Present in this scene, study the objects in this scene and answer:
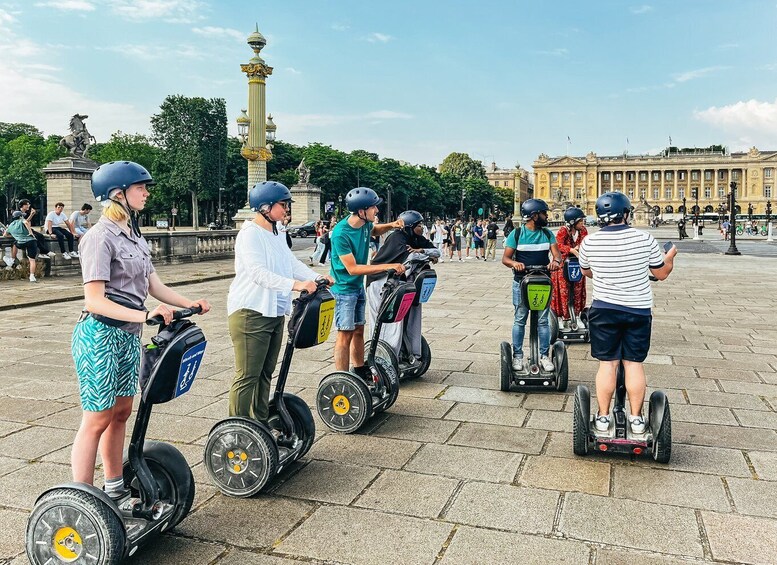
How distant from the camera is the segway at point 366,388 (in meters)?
5.43

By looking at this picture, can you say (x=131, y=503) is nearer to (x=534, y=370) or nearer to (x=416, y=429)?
(x=416, y=429)

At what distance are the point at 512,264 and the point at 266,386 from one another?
3.05 meters

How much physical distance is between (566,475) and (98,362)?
298cm

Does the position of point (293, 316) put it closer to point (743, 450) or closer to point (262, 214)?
point (262, 214)

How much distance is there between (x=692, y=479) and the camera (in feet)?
15.0

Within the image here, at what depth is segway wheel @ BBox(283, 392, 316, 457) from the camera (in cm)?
467

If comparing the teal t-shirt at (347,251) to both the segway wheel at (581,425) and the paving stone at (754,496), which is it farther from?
the paving stone at (754,496)

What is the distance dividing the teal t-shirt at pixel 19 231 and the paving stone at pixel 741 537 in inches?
644

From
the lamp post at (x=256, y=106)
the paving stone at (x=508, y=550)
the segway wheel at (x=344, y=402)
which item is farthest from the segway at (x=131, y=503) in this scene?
the lamp post at (x=256, y=106)

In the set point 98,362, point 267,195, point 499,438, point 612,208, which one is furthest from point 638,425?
point 98,362

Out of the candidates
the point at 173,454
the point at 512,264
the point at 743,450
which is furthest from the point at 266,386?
the point at 743,450

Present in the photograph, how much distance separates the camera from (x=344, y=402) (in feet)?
18.0

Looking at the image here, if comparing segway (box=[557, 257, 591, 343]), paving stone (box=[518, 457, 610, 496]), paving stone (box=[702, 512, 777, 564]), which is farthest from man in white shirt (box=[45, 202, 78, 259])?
paving stone (box=[702, 512, 777, 564])

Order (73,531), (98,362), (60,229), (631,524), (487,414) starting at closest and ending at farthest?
(73,531)
(98,362)
(631,524)
(487,414)
(60,229)
